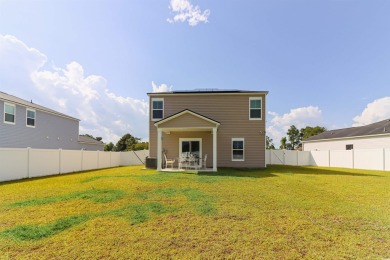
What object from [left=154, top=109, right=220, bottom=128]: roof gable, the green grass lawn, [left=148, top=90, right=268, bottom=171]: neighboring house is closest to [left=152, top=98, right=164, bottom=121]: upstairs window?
[left=148, top=90, right=268, bottom=171]: neighboring house

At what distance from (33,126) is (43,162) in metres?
9.15

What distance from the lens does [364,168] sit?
725 inches

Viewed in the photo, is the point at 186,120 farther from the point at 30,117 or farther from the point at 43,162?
the point at 30,117

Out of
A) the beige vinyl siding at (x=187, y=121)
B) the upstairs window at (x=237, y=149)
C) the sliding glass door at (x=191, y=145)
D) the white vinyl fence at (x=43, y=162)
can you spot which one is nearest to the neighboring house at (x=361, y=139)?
the upstairs window at (x=237, y=149)

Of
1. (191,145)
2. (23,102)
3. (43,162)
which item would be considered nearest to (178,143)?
(191,145)

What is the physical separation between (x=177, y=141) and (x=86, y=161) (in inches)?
289

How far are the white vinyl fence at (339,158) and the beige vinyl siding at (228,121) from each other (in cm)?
828

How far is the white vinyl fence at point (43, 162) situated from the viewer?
10414mm

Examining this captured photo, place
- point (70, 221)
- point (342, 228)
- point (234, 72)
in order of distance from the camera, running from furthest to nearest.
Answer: point (234, 72), point (70, 221), point (342, 228)

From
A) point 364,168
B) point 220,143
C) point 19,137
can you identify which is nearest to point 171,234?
point 220,143

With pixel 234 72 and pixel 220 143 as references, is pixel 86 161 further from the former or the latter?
pixel 234 72

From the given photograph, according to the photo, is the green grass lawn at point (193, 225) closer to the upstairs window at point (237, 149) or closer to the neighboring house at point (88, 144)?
the upstairs window at point (237, 149)

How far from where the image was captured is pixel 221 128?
653 inches

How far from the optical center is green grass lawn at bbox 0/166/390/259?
324cm
